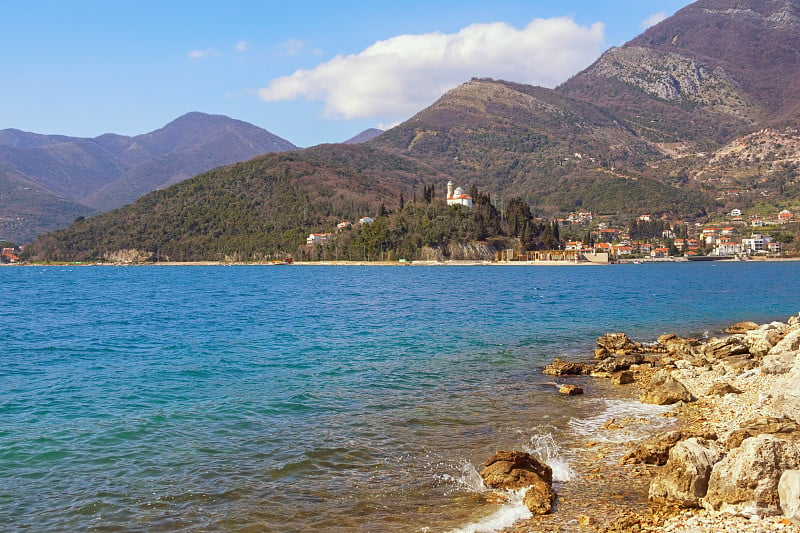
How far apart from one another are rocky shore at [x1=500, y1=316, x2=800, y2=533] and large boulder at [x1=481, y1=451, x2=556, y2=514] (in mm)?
275

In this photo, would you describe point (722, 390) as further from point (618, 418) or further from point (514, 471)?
point (514, 471)

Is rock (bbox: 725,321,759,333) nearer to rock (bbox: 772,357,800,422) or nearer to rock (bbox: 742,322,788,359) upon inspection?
rock (bbox: 742,322,788,359)

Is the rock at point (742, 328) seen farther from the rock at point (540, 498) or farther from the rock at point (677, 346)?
the rock at point (540, 498)

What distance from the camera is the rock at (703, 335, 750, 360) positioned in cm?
2298

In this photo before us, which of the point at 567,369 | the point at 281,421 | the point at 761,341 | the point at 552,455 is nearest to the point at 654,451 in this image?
the point at 552,455

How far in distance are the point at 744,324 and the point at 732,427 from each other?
74.8 ft

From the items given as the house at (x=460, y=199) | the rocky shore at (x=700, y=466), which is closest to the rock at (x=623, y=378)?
the rocky shore at (x=700, y=466)

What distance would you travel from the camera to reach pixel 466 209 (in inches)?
7121

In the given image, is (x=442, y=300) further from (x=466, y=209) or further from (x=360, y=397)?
(x=466, y=209)

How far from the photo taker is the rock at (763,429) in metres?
11.5

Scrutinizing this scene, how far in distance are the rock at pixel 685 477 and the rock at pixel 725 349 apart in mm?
14414

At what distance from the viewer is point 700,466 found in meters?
9.91

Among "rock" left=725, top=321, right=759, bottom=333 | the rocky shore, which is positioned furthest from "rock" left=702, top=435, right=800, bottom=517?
"rock" left=725, top=321, right=759, bottom=333

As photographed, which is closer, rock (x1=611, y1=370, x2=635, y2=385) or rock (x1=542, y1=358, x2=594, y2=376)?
rock (x1=611, y1=370, x2=635, y2=385)
